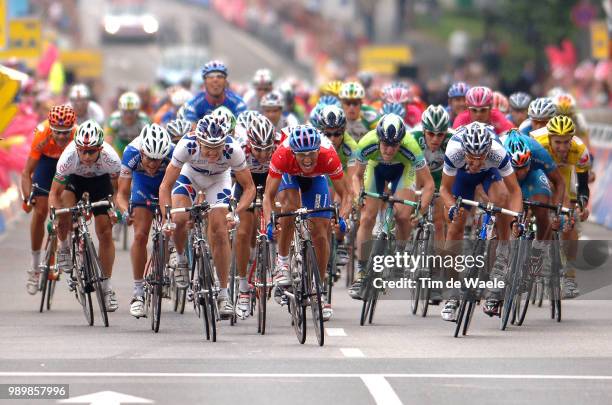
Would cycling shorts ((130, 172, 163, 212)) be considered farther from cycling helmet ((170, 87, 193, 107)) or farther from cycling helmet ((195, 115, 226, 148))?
cycling helmet ((170, 87, 193, 107))

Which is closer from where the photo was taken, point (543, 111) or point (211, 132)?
point (211, 132)

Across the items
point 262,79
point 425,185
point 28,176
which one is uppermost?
point 262,79

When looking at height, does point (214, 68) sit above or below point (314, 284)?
above

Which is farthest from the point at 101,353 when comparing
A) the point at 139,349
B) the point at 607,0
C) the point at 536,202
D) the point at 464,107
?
the point at 607,0

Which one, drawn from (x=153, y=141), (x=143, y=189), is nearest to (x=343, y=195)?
(x=153, y=141)

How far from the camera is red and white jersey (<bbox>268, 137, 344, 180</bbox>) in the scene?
1642 centimetres

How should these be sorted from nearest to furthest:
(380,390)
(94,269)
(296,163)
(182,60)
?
(380,390), (296,163), (94,269), (182,60)

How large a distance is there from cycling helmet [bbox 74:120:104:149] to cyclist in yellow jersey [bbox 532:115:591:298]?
4.12 metres

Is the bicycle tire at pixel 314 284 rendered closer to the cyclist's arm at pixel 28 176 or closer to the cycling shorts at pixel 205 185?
the cycling shorts at pixel 205 185

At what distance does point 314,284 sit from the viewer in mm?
15586

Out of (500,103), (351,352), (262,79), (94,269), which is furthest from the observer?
(262,79)

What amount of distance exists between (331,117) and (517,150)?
2304 millimetres

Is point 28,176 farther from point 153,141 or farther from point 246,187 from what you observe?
point 246,187

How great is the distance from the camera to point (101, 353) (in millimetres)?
15195
